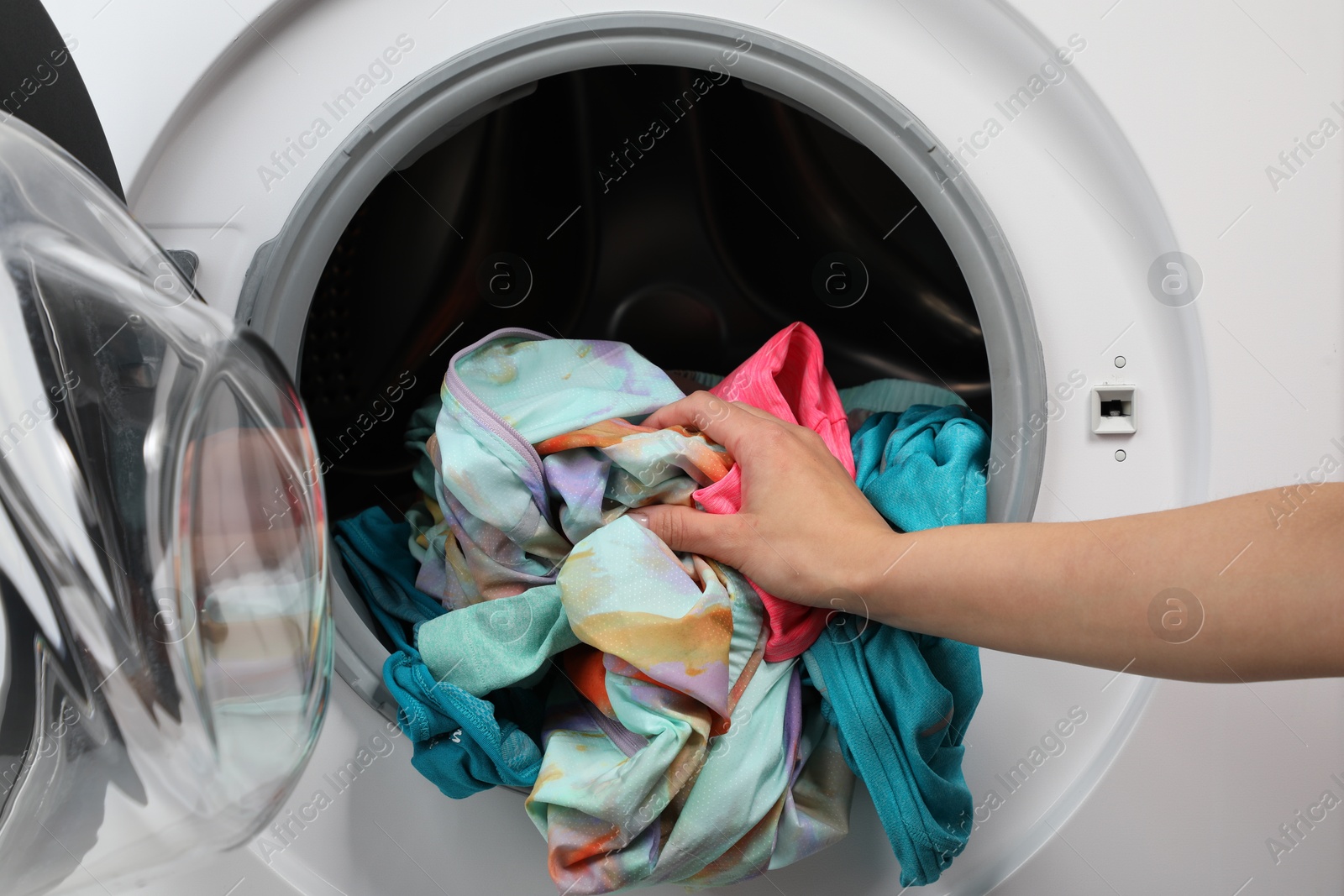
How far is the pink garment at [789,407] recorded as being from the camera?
0.62 meters

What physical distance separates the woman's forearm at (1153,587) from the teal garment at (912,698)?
5 cm

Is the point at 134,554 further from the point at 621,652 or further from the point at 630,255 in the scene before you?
the point at 630,255

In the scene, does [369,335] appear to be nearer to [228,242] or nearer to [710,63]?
[228,242]

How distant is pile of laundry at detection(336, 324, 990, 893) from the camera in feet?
1.90

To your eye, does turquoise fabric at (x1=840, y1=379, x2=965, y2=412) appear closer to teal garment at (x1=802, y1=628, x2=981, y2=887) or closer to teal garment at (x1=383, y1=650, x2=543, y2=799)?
teal garment at (x1=802, y1=628, x2=981, y2=887)

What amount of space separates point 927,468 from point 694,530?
18 cm

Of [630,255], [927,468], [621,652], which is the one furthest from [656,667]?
[630,255]

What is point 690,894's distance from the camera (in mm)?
668

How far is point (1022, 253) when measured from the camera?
65cm

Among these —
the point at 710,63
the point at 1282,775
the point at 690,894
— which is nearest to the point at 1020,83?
the point at 710,63

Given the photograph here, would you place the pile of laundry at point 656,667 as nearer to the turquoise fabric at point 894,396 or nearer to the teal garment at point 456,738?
the teal garment at point 456,738

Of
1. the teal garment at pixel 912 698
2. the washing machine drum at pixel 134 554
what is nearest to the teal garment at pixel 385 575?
the washing machine drum at pixel 134 554

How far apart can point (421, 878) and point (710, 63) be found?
2.05ft

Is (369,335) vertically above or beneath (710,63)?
beneath
